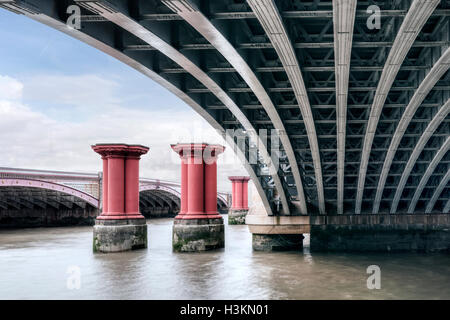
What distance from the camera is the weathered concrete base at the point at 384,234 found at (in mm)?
24078

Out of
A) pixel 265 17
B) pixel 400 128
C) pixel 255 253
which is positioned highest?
pixel 265 17

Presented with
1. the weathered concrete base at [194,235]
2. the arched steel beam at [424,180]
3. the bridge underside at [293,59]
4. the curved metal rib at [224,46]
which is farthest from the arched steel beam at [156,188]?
the curved metal rib at [224,46]

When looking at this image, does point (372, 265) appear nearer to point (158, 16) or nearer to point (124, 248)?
point (124, 248)

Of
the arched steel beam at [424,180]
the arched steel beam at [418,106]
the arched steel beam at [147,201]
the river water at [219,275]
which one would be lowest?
the river water at [219,275]

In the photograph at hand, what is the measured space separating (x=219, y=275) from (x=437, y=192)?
13.6 metres

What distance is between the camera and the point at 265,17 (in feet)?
28.2

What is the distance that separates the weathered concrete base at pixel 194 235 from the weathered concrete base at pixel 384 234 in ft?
18.9

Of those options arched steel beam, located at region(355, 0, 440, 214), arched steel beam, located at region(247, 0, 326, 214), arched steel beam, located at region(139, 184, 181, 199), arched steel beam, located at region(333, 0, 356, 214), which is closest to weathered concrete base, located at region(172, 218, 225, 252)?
arched steel beam, located at region(247, 0, 326, 214)

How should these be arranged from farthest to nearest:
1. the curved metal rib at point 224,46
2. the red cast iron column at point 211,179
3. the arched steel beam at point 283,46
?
the red cast iron column at point 211,179, the arched steel beam at point 283,46, the curved metal rib at point 224,46

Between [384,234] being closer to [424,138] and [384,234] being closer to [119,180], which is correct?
[424,138]

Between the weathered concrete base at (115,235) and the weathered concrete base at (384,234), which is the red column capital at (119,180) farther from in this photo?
the weathered concrete base at (384,234)

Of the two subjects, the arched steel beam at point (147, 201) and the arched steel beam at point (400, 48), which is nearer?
the arched steel beam at point (400, 48)
